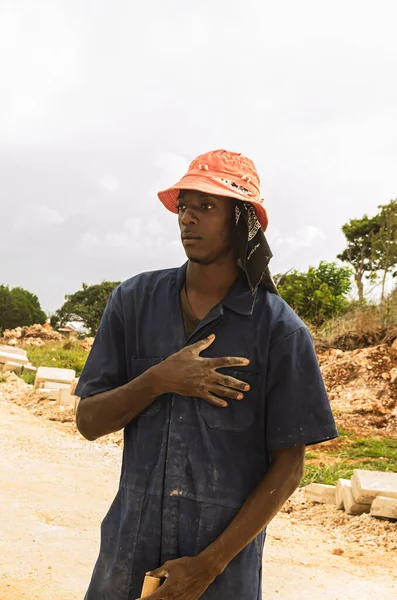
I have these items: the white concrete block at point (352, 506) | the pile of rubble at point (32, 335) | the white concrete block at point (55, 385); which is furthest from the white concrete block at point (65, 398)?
the pile of rubble at point (32, 335)

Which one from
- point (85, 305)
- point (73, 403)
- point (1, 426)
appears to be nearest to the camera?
point (1, 426)

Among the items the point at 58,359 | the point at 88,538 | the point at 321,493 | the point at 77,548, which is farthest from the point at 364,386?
the point at 58,359

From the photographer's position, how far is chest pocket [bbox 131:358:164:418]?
5.65ft

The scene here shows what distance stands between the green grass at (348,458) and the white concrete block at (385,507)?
1.26m

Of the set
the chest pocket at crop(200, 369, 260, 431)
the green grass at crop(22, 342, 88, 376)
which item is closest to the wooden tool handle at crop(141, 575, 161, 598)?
the chest pocket at crop(200, 369, 260, 431)

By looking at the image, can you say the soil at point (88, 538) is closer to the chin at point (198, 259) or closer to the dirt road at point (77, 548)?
the dirt road at point (77, 548)

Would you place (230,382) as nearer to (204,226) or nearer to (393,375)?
(204,226)

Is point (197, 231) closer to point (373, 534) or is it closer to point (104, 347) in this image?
point (104, 347)

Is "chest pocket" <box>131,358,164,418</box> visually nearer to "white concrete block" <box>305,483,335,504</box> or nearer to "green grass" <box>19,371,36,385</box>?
"white concrete block" <box>305,483,335,504</box>

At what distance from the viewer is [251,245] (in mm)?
1820

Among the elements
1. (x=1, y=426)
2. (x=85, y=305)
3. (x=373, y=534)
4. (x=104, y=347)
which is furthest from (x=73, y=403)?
(x=85, y=305)

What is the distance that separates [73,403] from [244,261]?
9553 millimetres

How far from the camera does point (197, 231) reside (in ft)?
5.81

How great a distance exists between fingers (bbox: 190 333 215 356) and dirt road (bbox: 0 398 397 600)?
2.89 metres
